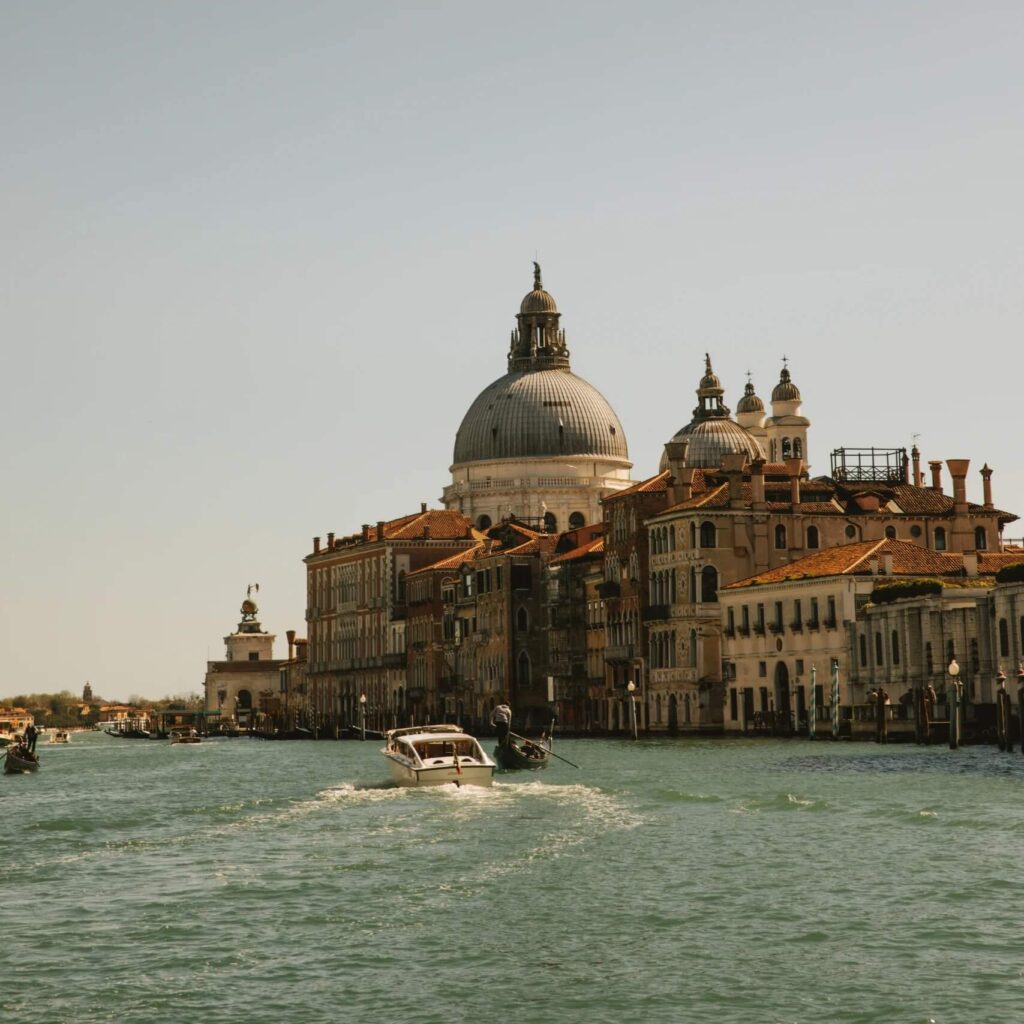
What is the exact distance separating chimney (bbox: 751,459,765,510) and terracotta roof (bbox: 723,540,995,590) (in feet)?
19.5

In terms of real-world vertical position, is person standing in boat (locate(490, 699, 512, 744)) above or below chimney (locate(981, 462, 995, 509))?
below

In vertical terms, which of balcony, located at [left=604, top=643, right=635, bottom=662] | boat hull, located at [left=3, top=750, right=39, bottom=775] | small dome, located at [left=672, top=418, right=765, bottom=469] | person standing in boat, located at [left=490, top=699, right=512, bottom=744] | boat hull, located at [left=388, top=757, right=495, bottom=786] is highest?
small dome, located at [left=672, top=418, right=765, bottom=469]

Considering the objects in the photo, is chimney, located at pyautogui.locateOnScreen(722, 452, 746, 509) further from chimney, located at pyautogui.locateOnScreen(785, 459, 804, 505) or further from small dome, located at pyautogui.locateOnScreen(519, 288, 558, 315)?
small dome, located at pyautogui.locateOnScreen(519, 288, 558, 315)

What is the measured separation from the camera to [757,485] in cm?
7881

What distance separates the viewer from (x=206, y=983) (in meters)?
19.7

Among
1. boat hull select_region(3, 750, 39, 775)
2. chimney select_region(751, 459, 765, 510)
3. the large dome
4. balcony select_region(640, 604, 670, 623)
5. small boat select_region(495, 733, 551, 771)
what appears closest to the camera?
small boat select_region(495, 733, 551, 771)

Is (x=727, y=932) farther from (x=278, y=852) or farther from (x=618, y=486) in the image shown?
(x=618, y=486)

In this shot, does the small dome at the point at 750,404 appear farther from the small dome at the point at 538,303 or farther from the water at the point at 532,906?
the water at the point at 532,906

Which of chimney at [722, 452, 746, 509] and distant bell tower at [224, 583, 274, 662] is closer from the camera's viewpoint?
chimney at [722, 452, 746, 509]

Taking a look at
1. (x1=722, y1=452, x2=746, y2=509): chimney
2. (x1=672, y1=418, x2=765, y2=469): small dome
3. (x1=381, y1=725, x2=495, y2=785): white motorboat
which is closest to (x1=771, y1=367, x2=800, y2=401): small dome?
(x1=672, y1=418, x2=765, y2=469): small dome

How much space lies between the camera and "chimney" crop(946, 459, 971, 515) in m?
80.2

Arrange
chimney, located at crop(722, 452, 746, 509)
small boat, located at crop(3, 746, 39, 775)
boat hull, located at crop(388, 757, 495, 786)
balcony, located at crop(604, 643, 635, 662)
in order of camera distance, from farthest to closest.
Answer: balcony, located at crop(604, 643, 635, 662) → chimney, located at crop(722, 452, 746, 509) → small boat, located at crop(3, 746, 39, 775) → boat hull, located at crop(388, 757, 495, 786)

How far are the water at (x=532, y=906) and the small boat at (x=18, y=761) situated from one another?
64.9 feet

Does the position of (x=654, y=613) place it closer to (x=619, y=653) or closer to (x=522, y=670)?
(x=619, y=653)
